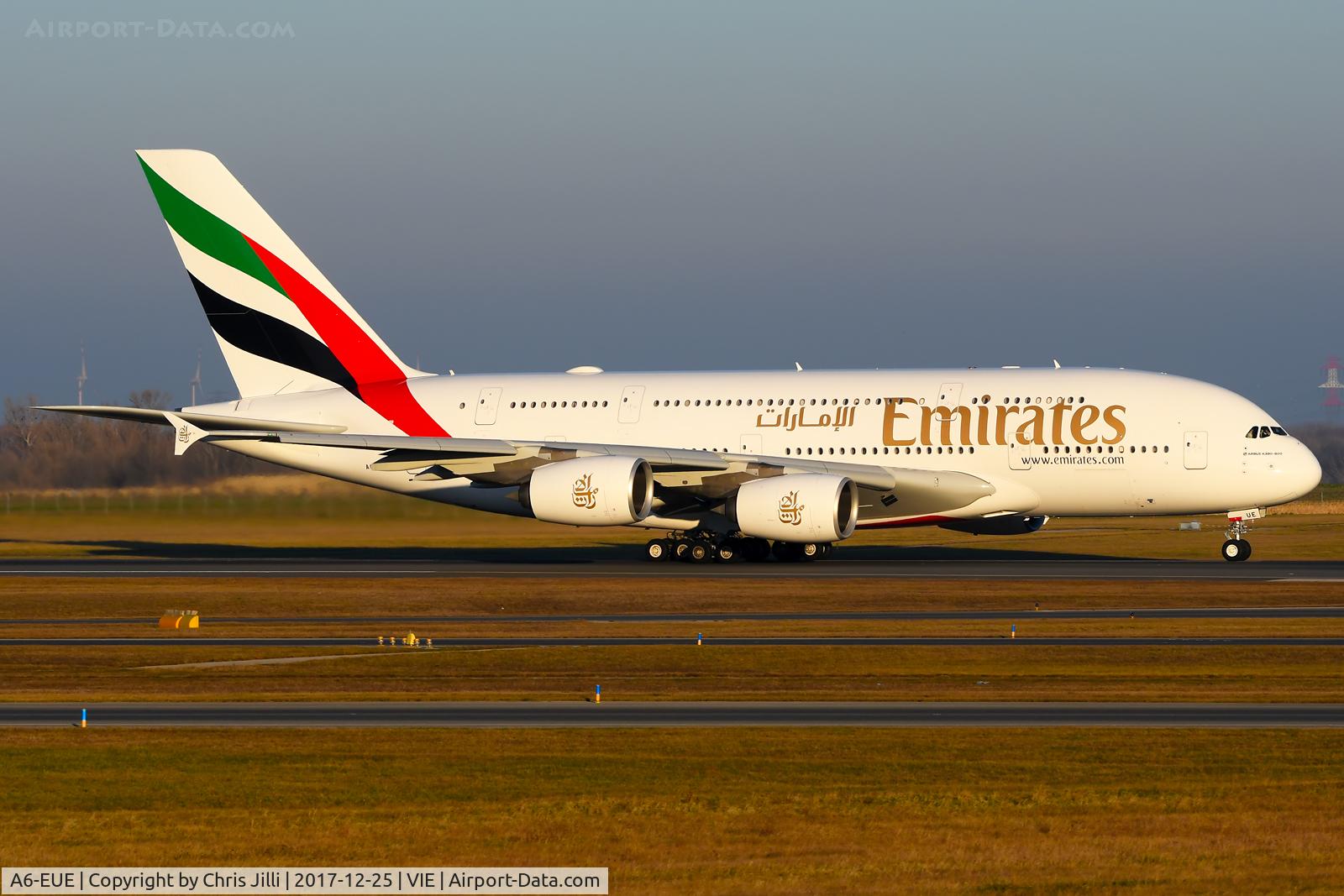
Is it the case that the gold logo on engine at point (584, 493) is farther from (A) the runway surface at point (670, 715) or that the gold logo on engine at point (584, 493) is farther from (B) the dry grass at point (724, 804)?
(B) the dry grass at point (724, 804)

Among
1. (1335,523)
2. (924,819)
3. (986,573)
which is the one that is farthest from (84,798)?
(1335,523)

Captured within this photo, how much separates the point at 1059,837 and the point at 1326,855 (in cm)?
195

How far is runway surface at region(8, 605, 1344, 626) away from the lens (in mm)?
30453

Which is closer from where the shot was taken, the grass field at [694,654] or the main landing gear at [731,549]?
the grass field at [694,654]

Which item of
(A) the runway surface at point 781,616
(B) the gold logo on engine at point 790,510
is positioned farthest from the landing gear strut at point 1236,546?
(A) the runway surface at point 781,616

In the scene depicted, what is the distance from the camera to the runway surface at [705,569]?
128ft

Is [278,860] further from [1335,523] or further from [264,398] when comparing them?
[1335,523]

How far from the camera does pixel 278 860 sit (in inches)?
503

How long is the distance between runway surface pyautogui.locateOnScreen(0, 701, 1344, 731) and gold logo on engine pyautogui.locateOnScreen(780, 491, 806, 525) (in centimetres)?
2026

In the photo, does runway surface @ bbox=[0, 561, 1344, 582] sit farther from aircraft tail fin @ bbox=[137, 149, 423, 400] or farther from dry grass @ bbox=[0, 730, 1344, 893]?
dry grass @ bbox=[0, 730, 1344, 893]

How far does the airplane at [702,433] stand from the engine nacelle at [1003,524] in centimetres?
9

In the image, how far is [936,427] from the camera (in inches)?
1692

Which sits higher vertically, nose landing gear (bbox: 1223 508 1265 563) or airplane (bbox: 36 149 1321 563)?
airplane (bbox: 36 149 1321 563)

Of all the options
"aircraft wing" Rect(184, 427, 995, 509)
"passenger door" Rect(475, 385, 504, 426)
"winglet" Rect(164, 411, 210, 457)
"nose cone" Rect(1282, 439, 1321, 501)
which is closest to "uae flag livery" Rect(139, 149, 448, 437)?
"passenger door" Rect(475, 385, 504, 426)
